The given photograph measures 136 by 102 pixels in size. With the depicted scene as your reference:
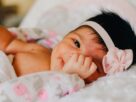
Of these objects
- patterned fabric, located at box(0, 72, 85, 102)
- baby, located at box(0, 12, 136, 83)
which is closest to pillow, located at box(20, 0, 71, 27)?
baby, located at box(0, 12, 136, 83)

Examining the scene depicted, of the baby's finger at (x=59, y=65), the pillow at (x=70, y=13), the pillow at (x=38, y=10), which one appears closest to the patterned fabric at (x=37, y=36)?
the pillow at (x=70, y=13)

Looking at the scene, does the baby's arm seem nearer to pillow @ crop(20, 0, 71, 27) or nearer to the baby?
the baby

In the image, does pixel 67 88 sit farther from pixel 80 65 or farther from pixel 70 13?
pixel 70 13

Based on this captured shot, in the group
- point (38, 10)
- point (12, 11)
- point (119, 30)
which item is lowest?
point (12, 11)

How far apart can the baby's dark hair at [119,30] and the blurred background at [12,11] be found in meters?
0.74

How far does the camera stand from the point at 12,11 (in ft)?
5.91

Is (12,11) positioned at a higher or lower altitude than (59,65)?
lower

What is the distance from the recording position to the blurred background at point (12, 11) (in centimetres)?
176

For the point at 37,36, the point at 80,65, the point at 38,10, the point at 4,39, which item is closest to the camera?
the point at 80,65

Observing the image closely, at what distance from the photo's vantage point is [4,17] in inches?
69.4

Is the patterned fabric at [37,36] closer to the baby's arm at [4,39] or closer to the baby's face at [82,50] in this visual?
the baby's arm at [4,39]

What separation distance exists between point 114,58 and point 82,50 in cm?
10

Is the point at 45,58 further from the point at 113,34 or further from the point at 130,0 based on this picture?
the point at 130,0

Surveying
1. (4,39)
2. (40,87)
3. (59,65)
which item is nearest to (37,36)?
(4,39)
